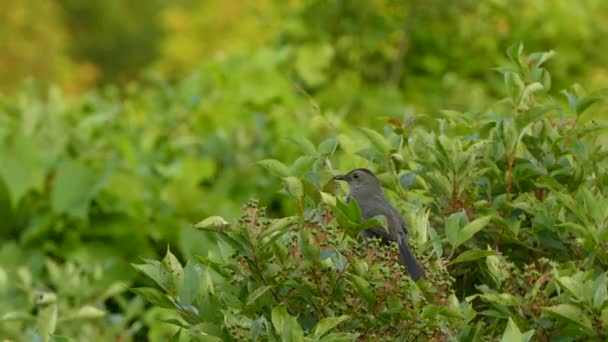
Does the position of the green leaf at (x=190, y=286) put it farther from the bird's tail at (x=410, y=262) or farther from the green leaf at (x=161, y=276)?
the bird's tail at (x=410, y=262)

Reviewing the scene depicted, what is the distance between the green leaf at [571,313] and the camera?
265 centimetres

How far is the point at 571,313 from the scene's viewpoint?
265 centimetres

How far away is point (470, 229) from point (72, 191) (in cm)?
442

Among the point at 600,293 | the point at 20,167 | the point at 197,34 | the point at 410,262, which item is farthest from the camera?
the point at 197,34

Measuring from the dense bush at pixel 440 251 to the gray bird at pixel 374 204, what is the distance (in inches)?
1.5

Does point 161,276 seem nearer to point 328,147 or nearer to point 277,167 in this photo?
point 277,167

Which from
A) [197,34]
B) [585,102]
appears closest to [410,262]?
[585,102]

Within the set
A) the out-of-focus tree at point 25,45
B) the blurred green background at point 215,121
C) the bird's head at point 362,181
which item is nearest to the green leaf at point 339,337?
the bird's head at point 362,181

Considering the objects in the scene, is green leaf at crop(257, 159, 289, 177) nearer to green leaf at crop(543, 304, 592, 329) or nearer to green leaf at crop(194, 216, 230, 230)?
green leaf at crop(194, 216, 230, 230)

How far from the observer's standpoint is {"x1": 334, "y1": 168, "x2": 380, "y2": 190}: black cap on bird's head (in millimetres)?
3520

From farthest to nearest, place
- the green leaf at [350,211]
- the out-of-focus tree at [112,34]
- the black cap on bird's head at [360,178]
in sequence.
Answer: the out-of-focus tree at [112,34], the black cap on bird's head at [360,178], the green leaf at [350,211]

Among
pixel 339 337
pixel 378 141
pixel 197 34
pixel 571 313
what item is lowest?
pixel 571 313

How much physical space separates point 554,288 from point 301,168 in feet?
2.48

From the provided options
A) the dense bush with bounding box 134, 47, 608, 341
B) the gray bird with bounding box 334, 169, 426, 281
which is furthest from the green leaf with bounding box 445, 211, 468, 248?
the gray bird with bounding box 334, 169, 426, 281
